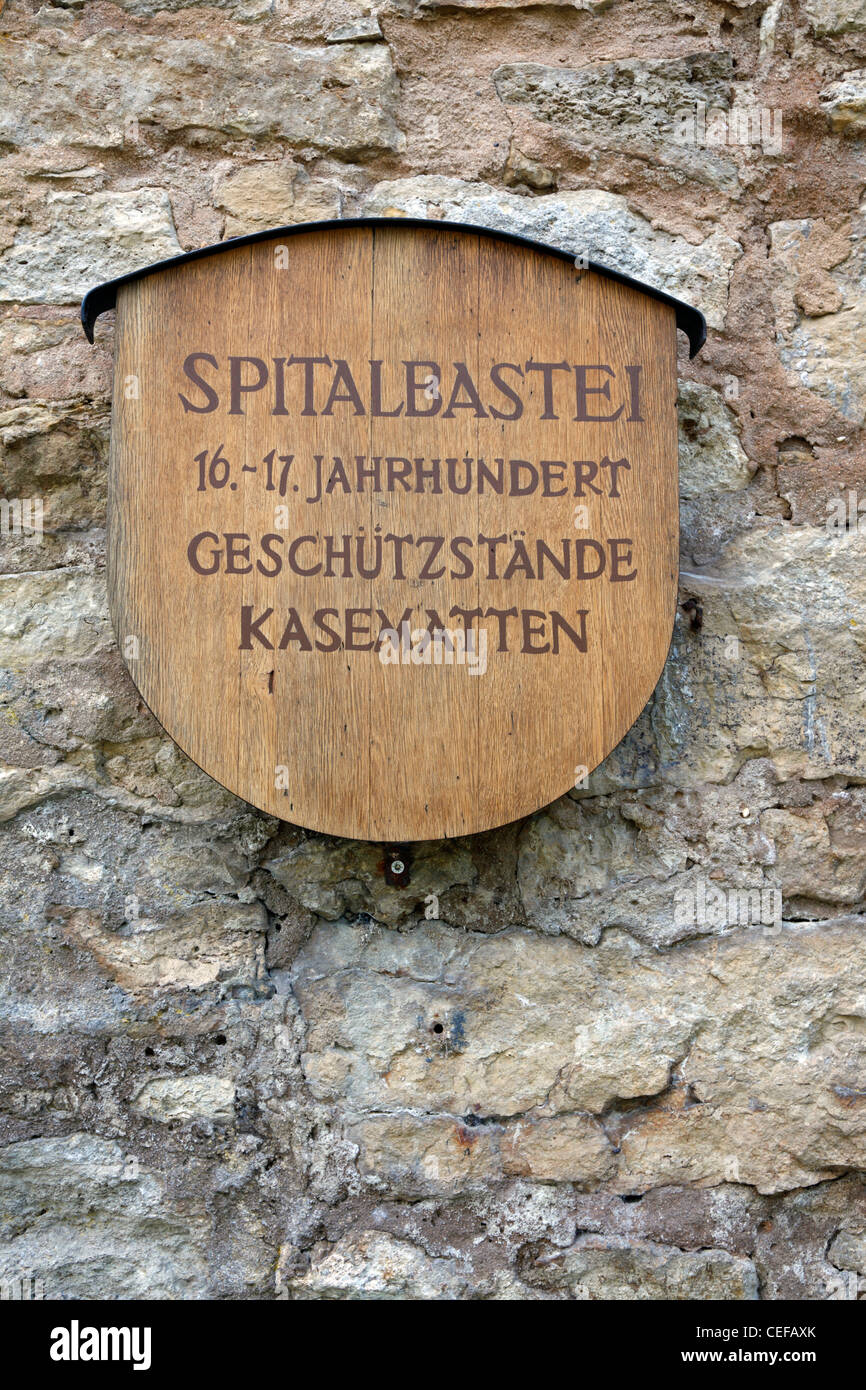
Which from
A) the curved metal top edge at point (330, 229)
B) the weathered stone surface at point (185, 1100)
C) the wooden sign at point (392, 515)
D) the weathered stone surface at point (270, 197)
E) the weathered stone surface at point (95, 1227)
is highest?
the weathered stone surface at point (270, 197)

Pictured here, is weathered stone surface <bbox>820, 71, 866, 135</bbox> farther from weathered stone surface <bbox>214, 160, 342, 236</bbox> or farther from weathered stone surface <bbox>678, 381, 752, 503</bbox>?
weathered stone surface <bbox>214, 160, 342, 236</bbox>

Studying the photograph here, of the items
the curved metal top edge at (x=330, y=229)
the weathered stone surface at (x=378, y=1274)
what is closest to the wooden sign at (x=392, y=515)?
the curved metal top edge at (x=330, y=229)

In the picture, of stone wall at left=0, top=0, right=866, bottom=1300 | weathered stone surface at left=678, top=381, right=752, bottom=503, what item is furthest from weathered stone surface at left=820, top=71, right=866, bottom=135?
weathered stone surface at left=678, top=381, right=752, bottom=503

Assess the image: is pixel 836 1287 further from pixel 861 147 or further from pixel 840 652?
pixel 861 147

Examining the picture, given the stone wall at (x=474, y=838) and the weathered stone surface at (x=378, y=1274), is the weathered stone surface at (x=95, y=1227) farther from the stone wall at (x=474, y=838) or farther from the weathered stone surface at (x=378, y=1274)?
the weathered stone surface at (x=378, y=1274)

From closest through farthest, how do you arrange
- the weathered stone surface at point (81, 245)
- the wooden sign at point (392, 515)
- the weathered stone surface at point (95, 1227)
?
the wooden sign at point (392, 515), the weathered stone surface at point (95, 1227), the weathered stone surface at point (81, 245)

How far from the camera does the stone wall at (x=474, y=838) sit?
1.56m

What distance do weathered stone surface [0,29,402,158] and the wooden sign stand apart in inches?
15.2

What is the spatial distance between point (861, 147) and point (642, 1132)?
170 cm

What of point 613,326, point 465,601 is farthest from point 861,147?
point 465,601

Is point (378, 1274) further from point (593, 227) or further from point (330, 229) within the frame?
point (593, 227)

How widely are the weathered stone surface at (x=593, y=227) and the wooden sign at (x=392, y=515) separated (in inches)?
9.1

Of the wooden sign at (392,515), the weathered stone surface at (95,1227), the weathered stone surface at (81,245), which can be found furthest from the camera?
the weathered stone surface at (81,245)

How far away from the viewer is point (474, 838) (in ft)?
5.40
